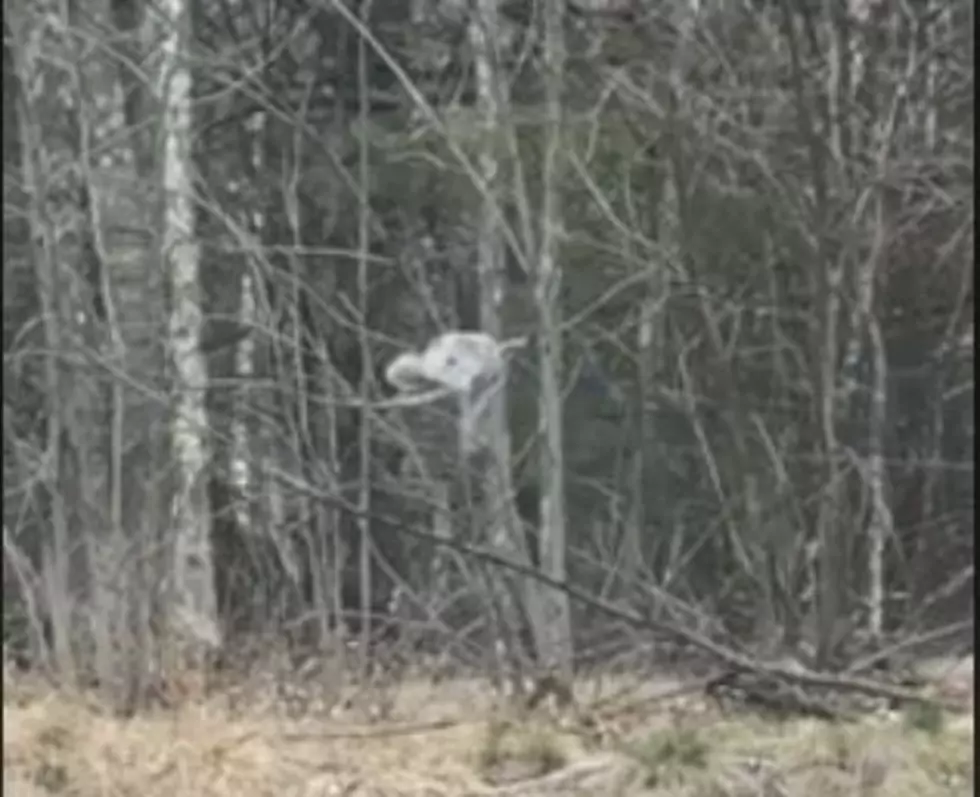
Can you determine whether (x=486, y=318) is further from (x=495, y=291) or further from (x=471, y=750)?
(x=471, y=750)

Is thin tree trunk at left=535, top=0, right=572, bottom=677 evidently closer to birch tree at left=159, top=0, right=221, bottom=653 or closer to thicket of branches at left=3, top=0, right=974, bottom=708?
thicket of branches at left=3, top=0, right=974, bottom=708

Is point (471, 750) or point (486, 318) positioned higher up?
point (486, 318)

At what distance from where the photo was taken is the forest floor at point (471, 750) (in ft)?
3.79

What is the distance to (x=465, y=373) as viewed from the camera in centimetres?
124

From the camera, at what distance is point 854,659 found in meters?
1.20

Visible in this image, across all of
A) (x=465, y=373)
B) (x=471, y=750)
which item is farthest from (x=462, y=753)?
(x=465, y=373)

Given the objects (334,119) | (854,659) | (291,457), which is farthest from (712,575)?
(334,119)

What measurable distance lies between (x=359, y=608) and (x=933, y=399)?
1.44 feet

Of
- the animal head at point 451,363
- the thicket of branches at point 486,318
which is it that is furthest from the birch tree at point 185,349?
the animal head at point 451,363

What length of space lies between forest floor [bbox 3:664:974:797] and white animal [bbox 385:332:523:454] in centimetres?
19

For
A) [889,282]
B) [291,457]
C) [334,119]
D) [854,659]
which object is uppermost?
[334,119]

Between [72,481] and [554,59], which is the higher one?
[554,59]

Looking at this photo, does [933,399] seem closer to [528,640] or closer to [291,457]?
[528,640]

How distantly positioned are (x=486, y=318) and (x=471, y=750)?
0.31 metres
